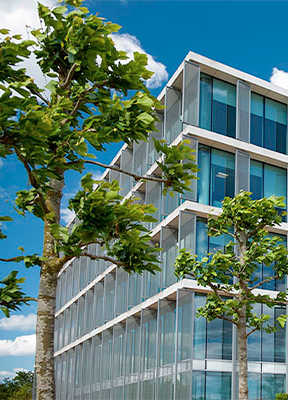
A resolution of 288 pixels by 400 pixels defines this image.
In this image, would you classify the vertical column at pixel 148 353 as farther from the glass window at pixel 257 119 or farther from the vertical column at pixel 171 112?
the glass window at pixel 257 119

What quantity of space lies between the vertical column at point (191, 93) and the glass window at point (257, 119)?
352cm

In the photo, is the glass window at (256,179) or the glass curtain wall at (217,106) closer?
the glass curtain wall at (217,106)

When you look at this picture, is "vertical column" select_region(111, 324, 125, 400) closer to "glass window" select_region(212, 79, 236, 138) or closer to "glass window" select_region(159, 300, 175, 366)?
"glass window" select_region(159, 300, 175, 366)

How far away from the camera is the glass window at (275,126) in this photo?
29.0 m

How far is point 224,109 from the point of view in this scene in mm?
27578

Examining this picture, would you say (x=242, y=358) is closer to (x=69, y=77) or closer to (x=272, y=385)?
(x=272, y=385)

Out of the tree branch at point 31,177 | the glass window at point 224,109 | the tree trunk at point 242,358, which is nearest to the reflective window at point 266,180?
the glass window at point 224,109

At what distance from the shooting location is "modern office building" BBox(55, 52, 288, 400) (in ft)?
80.5

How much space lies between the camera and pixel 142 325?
1172 inches

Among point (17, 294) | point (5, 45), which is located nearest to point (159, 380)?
point (17, 294)

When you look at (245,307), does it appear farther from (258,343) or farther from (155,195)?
(155,195)

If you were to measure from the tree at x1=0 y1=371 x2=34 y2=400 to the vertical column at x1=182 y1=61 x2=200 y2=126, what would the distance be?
51.3 meters

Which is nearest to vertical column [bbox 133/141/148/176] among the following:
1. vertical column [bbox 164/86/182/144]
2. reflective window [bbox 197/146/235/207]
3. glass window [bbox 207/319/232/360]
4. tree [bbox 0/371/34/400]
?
vertical column [bbox 164/86/182/144]

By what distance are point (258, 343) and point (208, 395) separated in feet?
12.3
